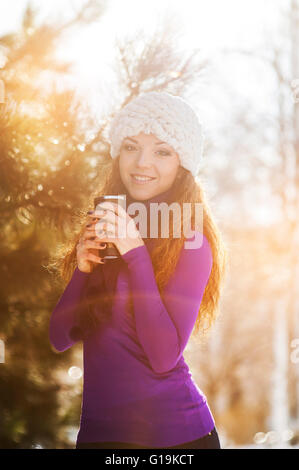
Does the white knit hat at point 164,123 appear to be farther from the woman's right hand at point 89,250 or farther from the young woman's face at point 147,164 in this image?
the woman's right hand at point 89,250

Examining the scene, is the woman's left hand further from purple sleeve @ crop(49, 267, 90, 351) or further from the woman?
purple sleeve @ crop(49, 267, 90, 351)

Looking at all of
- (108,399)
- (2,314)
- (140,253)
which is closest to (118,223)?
(140,253)

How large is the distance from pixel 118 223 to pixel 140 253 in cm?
11

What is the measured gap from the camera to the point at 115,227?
1361mm

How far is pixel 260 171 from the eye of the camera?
6797 mm

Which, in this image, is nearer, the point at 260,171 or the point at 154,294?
the point at 154,294

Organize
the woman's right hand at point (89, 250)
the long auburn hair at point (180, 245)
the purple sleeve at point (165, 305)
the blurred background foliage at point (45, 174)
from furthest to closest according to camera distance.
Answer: the blurred background foliage at point (45, 174) < the long auburn hair at point (180, 245) < the woman's right hand at point (89, 250) < the purple sleeve at point (165, 305)

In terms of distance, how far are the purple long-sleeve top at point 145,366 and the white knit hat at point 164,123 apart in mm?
366

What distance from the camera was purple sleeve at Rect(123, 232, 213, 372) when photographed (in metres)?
1.29

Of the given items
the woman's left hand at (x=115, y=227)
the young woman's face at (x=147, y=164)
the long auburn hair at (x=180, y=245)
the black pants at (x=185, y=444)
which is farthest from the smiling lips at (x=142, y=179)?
the black pants at (x=185, y=444)

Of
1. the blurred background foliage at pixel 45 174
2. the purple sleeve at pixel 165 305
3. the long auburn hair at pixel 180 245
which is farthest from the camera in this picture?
the blurred background foliage at pixel 45 174

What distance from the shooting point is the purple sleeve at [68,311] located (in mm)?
1502

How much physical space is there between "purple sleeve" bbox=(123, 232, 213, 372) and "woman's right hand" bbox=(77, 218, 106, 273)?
12 cm
